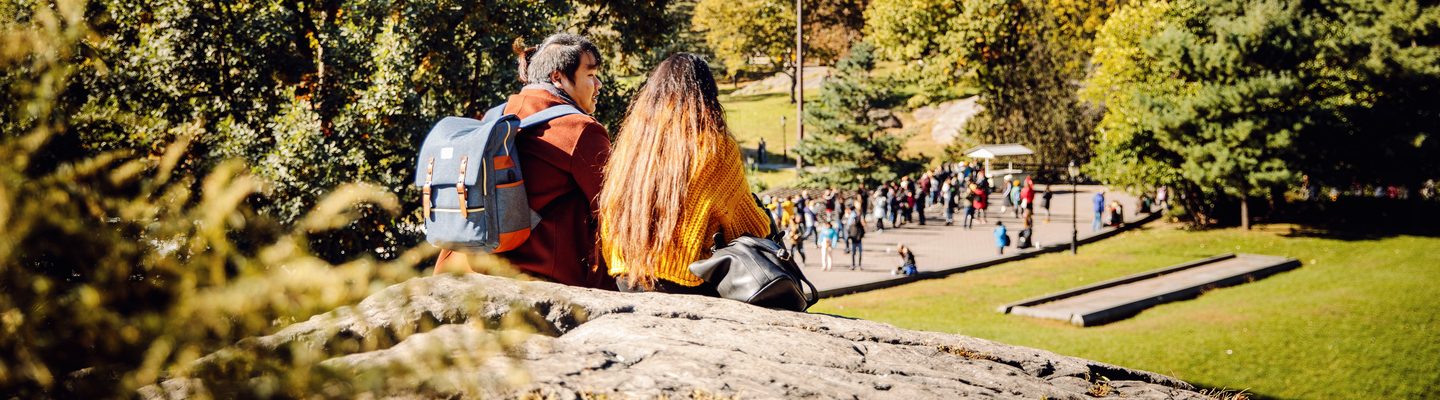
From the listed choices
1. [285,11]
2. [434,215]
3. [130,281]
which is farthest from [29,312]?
[285,11]

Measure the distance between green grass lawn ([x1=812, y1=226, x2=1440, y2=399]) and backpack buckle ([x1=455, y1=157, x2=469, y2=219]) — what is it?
36.9ft

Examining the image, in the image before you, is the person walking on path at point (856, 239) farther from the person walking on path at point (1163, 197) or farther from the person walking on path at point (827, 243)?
the person walking on path at point (1163, 197)

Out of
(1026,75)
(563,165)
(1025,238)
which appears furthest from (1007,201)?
(563,165)

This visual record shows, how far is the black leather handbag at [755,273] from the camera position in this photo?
11.8 feet

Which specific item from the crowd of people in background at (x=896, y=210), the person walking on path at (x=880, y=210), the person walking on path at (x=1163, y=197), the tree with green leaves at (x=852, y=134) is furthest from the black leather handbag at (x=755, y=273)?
the person walking on path at (x=1163, y=197)

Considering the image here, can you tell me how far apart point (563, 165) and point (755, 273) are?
83 centimetres

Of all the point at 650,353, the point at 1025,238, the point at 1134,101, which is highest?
the point at 1134,101

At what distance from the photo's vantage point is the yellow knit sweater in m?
3.79

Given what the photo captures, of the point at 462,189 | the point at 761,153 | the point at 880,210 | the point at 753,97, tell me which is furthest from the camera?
the point at 753,97

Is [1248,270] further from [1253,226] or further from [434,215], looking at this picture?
[434,215]

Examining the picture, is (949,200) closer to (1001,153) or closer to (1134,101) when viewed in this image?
(1134,101)

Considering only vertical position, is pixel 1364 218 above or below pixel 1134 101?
below

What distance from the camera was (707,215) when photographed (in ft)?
12.5

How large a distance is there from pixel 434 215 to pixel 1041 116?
4416 centimetres
